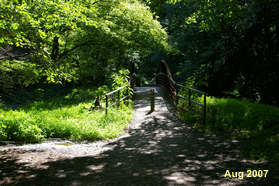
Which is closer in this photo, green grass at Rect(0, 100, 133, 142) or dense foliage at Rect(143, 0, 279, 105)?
green grass at Rect(0, 100, 133, 142)

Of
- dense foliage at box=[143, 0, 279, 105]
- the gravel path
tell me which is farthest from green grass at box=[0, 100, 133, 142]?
dense foliage at box=[143, 0, 279, 105]

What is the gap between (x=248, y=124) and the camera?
24.9 feet

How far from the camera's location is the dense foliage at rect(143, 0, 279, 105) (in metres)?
12.2

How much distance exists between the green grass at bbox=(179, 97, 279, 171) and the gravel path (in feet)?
1.19

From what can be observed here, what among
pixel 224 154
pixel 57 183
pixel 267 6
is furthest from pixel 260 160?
pixel 267 6

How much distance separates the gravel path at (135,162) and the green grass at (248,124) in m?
0.36

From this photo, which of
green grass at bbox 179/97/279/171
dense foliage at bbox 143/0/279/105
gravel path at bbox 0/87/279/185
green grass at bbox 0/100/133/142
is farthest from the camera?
dense foliage at bbox 143/0/279/105

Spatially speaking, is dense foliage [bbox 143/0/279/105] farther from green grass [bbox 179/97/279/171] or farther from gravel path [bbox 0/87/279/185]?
gravel path [bbox 0/87/279/185]

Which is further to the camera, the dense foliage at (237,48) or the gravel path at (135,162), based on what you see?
the dense foliage at (237,48)

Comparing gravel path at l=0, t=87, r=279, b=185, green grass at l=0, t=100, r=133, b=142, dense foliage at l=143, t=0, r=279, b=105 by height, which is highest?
dense foliage at l=143, t=0, r=279, b=105

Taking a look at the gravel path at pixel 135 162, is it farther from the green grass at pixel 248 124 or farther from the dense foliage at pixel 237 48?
the dense foliage at pixel 237 48

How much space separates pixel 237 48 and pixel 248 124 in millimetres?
8085

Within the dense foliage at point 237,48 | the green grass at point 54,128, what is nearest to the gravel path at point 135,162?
the green grass at point 54,128

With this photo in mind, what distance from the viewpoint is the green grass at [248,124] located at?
556 centimetres
